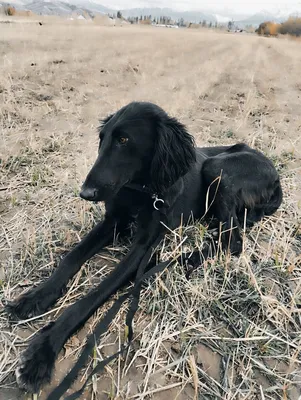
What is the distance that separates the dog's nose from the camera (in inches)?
94.3

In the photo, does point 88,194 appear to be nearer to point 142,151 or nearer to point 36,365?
point 142,151

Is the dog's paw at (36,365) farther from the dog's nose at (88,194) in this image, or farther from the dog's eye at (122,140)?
the dog's eye at (122,140)

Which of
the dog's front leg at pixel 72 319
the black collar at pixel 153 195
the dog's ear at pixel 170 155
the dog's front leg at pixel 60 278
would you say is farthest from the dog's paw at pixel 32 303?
the dog's ear at pixel 170 155

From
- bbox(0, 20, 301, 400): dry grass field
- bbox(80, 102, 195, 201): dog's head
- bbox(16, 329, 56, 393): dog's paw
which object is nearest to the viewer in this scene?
bbox(16, 329, 56, 393): dog's paw

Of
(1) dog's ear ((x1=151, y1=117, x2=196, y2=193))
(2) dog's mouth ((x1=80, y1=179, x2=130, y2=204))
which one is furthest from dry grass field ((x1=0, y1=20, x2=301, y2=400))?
(2) dog's mouth ((x1=80, y1=179, x2=130, y2=204))

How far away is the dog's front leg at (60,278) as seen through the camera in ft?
7.75

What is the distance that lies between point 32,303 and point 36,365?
49cm

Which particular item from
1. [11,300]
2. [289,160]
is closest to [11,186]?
[11,300]

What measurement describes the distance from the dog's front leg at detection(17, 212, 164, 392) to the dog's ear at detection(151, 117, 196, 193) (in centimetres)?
33

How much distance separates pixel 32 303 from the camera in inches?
93.8

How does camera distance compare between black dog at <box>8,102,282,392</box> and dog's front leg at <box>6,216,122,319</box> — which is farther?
dog's front leg at <box>6,216,122,319</box>

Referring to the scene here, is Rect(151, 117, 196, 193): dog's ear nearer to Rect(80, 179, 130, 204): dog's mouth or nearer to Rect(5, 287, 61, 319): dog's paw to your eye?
Rect(80, 179, 130, 204): dog's mouth

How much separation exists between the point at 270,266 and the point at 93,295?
4.49 ft

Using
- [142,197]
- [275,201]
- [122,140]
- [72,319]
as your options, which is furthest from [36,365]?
[275,201]
